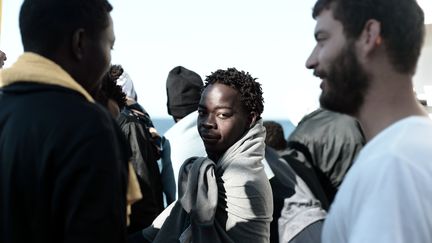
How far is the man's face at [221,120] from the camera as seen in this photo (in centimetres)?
354

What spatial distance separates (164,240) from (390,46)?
1947 mm

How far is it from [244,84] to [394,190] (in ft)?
7.06

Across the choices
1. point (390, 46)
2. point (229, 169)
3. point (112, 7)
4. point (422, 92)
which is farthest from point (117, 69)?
point (422, 92)

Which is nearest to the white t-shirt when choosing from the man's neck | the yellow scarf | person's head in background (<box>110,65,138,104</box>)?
the man's neck

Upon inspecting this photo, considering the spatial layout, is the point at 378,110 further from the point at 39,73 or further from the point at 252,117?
the point at 252,117

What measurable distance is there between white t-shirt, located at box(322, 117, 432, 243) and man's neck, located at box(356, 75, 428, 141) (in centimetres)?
14

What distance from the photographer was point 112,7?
93.8 inches

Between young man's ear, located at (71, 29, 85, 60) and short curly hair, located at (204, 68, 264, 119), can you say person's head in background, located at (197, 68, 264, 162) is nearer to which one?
short curly hair, located at (204, 68, 264, 119)

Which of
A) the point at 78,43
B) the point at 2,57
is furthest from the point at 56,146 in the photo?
the point at 2,57

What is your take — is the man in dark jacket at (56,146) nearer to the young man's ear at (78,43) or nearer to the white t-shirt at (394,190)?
the young man's ear at (78,43)

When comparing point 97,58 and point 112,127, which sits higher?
point 97,58

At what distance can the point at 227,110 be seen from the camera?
357cm

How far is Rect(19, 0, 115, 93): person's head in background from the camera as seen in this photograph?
2164 mm

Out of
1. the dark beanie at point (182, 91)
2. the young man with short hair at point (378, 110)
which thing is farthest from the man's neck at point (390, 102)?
the dark beanie at point (182, 91)
